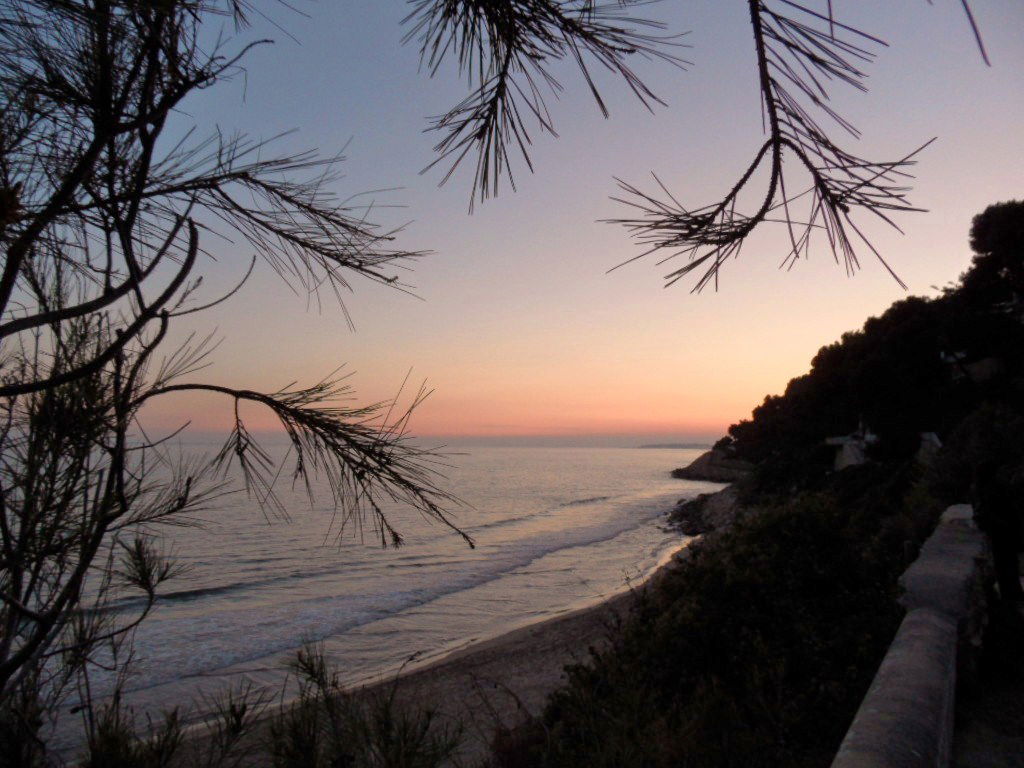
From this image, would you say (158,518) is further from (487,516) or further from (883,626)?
(487,516)

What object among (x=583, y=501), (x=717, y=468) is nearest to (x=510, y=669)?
(x=583, y=501)

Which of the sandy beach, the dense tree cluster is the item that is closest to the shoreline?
the sandy beach

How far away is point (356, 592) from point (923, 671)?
64.3 feet

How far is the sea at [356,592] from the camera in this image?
13.6 metres

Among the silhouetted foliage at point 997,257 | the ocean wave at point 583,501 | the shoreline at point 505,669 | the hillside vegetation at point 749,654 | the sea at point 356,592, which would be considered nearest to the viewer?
the hillside vegetation at point 749,654

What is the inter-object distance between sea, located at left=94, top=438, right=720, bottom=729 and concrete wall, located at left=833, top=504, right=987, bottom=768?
105 inches

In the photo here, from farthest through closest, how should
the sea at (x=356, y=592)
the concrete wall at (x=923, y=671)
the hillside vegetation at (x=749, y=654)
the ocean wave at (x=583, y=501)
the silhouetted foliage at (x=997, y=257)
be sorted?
the ocean wave at (x=583, y=501) → the silhouetted foliage at (x=997, y=257) → the sea at (x=356, y=592) → the hillside vegetation at (x=749, y=654) → the concrete wall at (x=923, y=671)

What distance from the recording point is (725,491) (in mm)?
45719

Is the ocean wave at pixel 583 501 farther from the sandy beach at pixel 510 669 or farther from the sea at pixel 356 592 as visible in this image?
the sandy beach at pixel 510 669

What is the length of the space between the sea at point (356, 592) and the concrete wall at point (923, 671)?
2.67m

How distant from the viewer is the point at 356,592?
20891 millimetres

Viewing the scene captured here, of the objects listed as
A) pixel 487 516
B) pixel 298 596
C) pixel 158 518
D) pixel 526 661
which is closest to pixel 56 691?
pixel 158 518

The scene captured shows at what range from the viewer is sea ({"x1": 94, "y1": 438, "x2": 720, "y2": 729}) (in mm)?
13586

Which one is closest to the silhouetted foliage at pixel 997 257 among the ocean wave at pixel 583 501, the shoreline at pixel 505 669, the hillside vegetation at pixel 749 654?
the hillside vegetation at pixel 749 654
